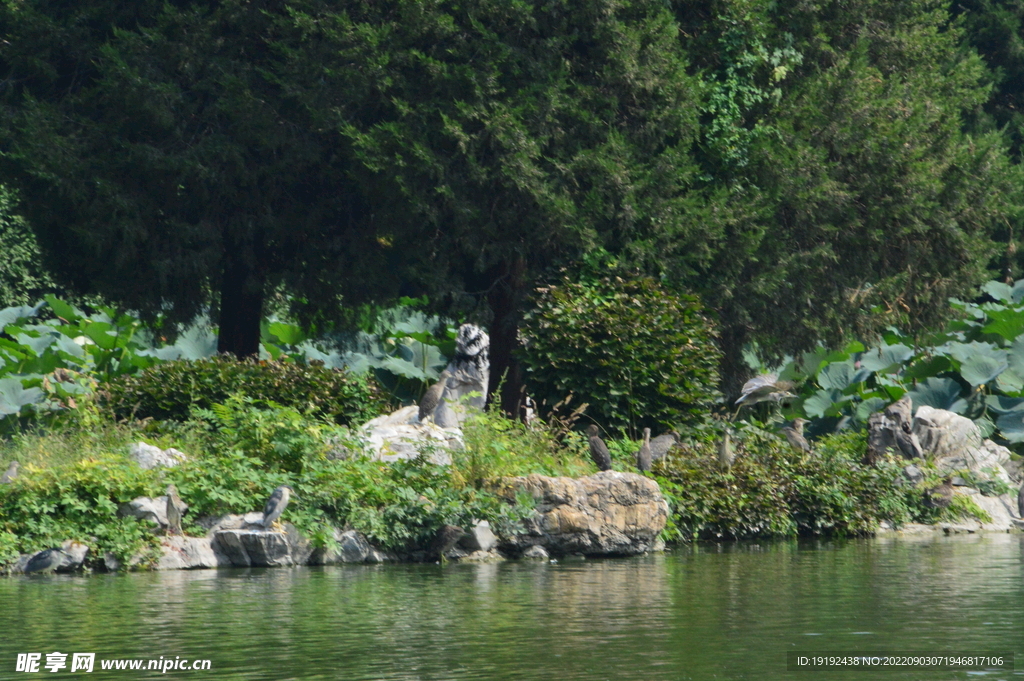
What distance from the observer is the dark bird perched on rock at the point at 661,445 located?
15.6 meters

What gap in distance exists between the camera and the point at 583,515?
12.8 metres

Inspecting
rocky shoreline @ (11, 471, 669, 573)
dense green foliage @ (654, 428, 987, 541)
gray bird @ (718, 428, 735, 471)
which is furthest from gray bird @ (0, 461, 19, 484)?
gray bird @ (718, 428, 735, 471)

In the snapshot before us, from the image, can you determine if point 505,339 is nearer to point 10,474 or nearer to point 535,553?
point 535,553

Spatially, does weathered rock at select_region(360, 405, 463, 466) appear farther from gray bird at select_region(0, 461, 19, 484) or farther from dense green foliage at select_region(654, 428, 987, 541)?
gray bird at select_region(0, 461, 19, 484)

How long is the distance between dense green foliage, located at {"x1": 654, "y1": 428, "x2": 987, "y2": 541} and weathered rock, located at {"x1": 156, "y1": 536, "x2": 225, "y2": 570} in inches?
189

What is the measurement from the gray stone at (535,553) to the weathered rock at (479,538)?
39cm

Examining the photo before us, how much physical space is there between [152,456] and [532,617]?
6.42 meters

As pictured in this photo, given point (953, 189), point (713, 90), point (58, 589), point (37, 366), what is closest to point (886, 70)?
point (953, 189)

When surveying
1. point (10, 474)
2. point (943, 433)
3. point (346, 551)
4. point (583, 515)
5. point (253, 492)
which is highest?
point (943, 433)

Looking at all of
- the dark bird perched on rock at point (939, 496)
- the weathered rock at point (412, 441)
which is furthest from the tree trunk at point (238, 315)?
the dark bird perched on rock at point (939, 496)

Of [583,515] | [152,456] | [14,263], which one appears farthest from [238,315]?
[14,263]

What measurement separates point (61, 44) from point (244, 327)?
494cm

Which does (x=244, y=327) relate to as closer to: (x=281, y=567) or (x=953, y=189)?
(x=281, y=567)

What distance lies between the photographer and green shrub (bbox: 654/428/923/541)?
48.0 feet
